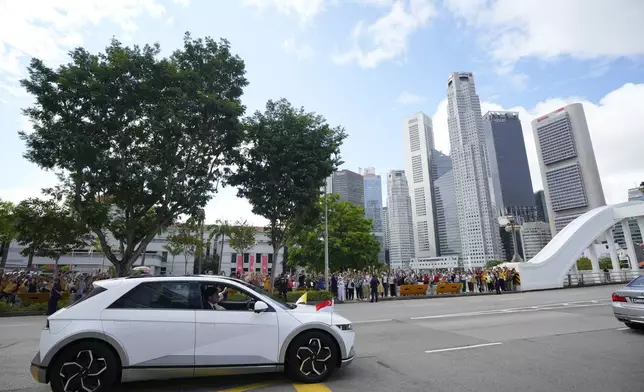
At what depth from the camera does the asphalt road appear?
481cm

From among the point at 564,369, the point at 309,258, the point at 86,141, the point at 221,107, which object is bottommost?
the point at 564,369

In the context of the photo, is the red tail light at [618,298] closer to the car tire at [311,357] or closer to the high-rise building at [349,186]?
the car tire at [311,357]

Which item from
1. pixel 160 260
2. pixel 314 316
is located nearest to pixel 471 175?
pixel 160 260

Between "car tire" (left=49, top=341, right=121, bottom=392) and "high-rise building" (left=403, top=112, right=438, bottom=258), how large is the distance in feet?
630

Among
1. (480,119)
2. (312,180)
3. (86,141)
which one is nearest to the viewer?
(86,141)

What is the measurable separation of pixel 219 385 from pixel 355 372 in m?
2.09

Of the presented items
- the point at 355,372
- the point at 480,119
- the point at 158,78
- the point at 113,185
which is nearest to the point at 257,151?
the point at 158,78

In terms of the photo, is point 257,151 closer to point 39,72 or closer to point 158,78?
point 158,78

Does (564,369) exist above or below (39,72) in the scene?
below

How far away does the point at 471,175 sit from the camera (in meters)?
167

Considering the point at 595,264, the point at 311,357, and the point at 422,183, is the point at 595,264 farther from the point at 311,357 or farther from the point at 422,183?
the point at 422,183

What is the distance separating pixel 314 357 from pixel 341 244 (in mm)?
34669

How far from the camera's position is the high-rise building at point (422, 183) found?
618ft

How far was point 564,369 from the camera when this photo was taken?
5.50 m
